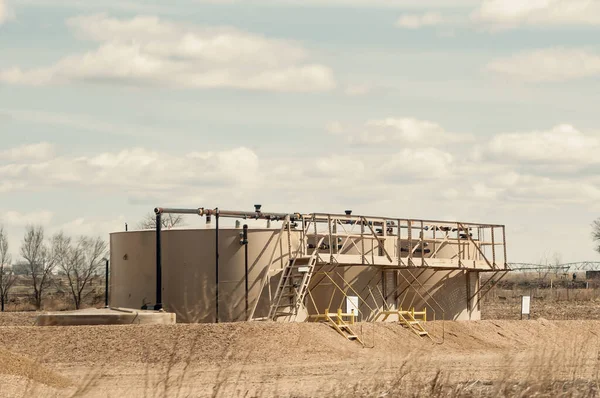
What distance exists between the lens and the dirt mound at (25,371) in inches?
792

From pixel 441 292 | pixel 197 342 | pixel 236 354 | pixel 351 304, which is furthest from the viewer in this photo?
pixel 441 292

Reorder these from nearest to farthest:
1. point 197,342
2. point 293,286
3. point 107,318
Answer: point 197,342, point 107,318, point 293,286

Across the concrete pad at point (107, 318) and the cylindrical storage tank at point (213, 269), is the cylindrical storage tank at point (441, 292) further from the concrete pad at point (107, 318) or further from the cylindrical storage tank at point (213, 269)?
the concrete pad at point (107, 318)

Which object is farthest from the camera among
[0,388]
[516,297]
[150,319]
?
[516,297]

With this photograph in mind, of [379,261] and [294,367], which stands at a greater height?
[379,261]

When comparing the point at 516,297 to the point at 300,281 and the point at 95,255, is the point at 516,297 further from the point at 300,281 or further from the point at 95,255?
the point at 300,281

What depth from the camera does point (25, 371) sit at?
831 inches

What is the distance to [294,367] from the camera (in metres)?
26.2

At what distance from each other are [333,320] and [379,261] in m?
3.50

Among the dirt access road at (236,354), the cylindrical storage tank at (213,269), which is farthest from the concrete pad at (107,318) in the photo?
the cylindrical storage tank at (213,269)

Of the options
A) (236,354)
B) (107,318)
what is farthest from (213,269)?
(236,354)

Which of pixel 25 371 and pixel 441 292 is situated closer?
pixel 25 371

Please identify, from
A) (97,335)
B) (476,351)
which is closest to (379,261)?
(476,351)

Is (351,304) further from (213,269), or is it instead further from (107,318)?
(107,318)
